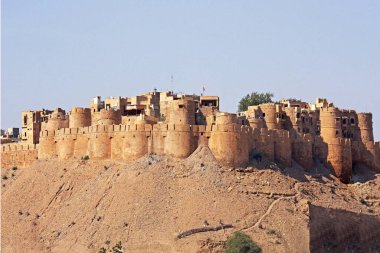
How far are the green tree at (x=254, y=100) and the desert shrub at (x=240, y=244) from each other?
26.7 meters

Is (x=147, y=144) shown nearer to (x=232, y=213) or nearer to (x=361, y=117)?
(x=232, y=213)

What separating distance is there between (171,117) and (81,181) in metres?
6.30

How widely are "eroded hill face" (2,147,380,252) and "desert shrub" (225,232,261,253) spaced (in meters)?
0.58

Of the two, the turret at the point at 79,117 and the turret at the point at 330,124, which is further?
the turret at the point at 330,124

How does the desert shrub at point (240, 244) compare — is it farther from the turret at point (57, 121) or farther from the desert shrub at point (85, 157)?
the turret at point (57, 121)

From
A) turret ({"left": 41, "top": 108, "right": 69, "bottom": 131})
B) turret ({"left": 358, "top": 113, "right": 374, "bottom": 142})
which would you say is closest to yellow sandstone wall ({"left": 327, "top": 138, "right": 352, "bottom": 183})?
turret ({"left": 358, "top": 113, "right": 374, "bottom": 142})

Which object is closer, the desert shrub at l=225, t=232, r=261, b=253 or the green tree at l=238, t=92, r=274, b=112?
the desert shrub at l=225, t=232, r=261, b=253

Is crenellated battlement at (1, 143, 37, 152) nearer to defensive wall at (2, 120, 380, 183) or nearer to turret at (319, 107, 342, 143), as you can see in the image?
defensive wall at (2, 120, 380, 183)

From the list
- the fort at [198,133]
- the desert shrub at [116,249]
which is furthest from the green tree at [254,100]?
the desert shrub at [116,249]

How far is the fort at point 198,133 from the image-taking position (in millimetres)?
61656

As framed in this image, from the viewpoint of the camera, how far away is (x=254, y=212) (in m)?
58.6

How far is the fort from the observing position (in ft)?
202

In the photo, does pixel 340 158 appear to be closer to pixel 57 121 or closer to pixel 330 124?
pixel 330 124

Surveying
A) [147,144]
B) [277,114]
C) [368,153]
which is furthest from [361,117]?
[147,144]
